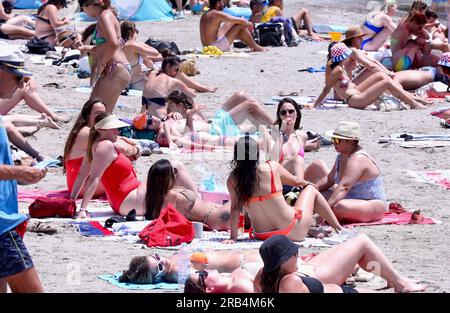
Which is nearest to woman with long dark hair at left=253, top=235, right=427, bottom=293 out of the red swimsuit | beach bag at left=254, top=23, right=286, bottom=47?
the red swimsuit

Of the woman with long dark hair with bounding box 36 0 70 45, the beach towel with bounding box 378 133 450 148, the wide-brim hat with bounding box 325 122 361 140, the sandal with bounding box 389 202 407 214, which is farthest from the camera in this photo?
the woman with long dark hair with bounding box 36 0 70 45

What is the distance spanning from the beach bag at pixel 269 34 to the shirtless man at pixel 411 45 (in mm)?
3455

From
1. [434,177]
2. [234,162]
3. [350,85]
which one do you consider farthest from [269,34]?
A: [234,162]

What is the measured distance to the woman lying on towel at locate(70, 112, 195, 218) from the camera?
8859 mm

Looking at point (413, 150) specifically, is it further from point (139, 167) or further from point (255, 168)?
point (255, 168)

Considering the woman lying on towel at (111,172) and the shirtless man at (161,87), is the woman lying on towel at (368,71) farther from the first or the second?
the woman lying on towel at (111,172)

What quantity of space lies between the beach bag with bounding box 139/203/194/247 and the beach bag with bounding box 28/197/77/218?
0.85m

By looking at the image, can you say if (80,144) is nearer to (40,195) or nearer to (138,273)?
(40,195)

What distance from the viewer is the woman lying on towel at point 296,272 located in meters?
5.98

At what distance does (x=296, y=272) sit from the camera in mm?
6312

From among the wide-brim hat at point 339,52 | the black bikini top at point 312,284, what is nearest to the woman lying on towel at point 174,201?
the black bikini top at point 312,284

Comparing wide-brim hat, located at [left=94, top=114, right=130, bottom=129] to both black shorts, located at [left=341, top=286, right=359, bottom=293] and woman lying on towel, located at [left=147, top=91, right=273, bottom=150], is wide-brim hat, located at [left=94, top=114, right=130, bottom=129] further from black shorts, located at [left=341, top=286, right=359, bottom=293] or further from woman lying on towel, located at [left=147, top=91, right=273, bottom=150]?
black shorts, located at [left=341, top=286, right=359, bottom=293]
